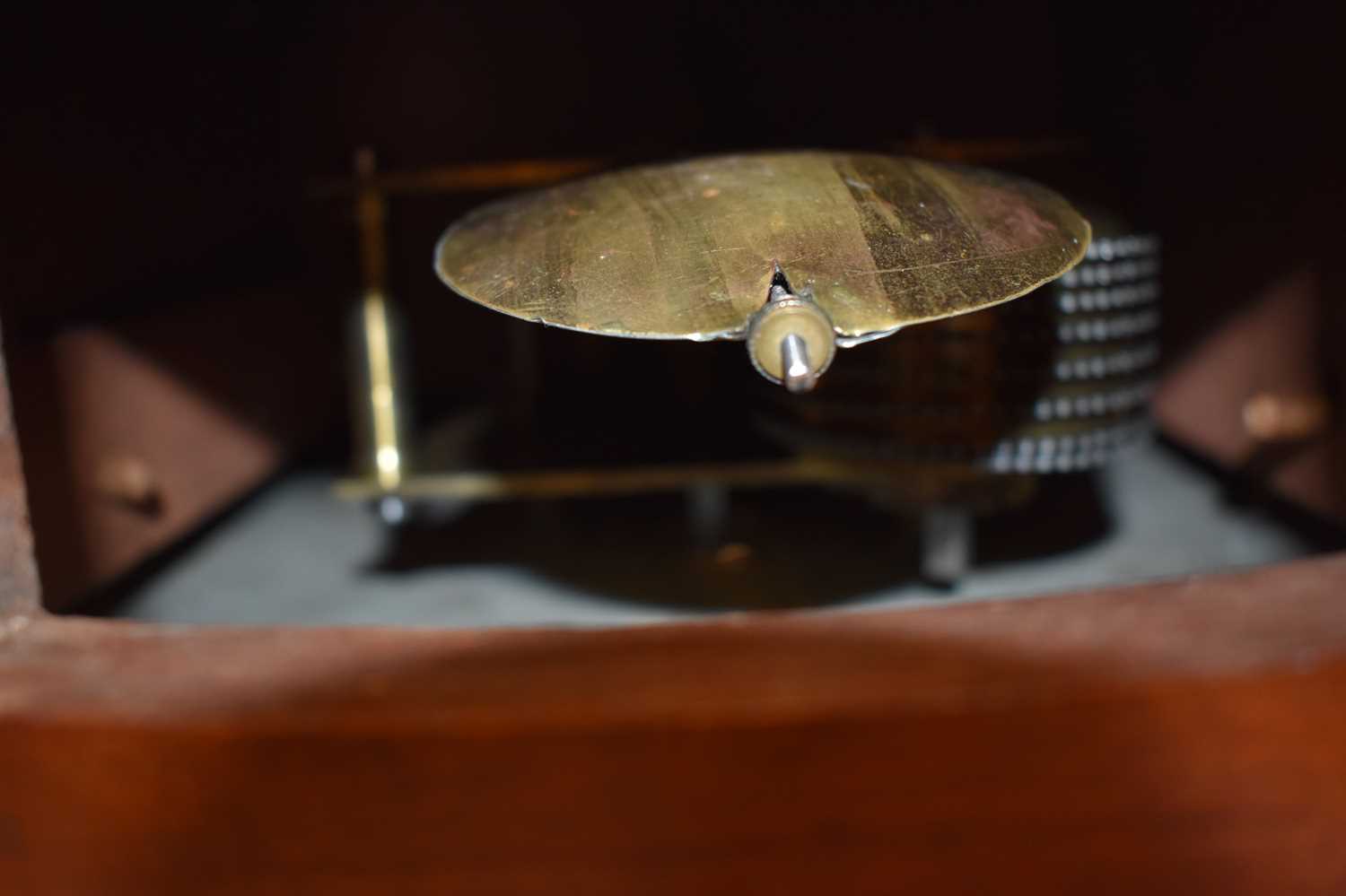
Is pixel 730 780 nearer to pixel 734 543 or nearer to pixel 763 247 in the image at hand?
pixel 763 247

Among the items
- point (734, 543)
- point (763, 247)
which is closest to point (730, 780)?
point (763, 247)

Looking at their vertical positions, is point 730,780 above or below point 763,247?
below

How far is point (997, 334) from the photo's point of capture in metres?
1.05

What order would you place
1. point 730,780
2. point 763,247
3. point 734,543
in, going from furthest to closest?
point 734,543 → point 763,247 → point 730,780

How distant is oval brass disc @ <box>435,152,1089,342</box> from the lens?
67 centimetres

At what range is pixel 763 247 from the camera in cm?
70

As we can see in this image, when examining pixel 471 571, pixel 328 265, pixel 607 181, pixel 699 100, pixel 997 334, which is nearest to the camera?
pixel 607 181

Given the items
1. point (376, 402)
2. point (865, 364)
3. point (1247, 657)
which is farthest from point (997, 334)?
point (376, 402)

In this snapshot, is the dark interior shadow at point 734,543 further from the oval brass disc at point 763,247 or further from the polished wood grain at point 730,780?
the polished wood grain at point 730,780

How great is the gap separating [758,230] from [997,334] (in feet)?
1.37

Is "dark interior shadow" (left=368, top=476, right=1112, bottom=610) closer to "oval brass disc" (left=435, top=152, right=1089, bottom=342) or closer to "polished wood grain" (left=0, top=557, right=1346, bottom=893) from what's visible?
"oval brass disc" (left=435, top=152, right=1089, bottom=342)

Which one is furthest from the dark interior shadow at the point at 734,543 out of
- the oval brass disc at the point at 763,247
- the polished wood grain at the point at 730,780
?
the polished wood grain at the point at 730,780

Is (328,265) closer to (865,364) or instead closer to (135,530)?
(135,530)

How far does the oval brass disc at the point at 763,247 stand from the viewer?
26.2 inches
